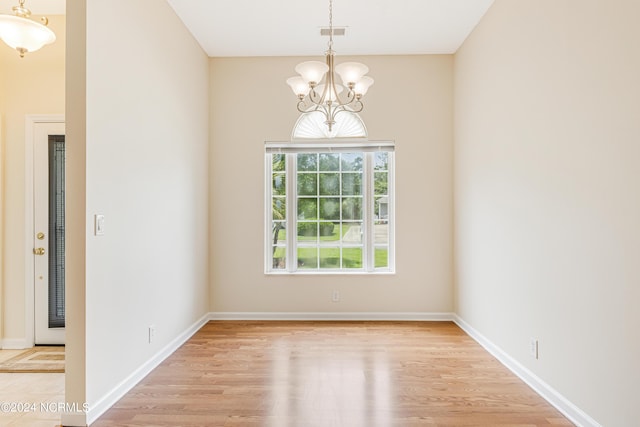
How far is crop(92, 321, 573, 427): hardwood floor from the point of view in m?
2.26

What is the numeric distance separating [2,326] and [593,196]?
4.70 m

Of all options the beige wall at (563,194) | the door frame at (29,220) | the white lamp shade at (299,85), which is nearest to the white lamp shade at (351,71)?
the white lamp shade at (299,85)

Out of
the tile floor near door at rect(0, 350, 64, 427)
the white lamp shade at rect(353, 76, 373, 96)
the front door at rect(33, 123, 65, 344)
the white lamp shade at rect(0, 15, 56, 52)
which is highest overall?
the white lamp shade at rect(0, 15, 56, 52)

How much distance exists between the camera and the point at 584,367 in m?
2.11

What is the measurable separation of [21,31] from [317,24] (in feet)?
7.75

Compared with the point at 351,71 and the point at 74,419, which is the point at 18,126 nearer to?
the point at 74,419

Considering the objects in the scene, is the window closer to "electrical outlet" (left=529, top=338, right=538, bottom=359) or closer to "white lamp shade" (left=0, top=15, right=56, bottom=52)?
"electrical outlet" (left=529, top=338, right=538, bottom=359)

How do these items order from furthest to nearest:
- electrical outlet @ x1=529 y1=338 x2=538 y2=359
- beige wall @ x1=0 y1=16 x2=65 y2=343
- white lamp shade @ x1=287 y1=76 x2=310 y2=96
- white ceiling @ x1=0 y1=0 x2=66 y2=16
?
1. beige wall @ x1=0 y1=16 x2=65 y2=343
2. white ceiling @ x1=0 y1=0 x2=66 y2=16
3. white lamp shade @ x1=287 y1=76 x2=310 y2=96
4. electrical outlet @ x1=529 y1=338 x2=538 y2=359

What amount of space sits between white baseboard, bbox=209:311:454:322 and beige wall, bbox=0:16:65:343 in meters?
1.83

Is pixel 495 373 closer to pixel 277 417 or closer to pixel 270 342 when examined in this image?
pixel 277 417

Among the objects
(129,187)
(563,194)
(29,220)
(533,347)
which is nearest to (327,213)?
(129,187)

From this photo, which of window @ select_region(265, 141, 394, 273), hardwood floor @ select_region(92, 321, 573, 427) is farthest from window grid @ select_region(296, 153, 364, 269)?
hardwood floor @ select_region(92, 321, 573, 427)

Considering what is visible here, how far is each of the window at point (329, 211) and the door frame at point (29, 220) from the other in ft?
7.37

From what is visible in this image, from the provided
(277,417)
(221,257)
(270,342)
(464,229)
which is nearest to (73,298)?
(277,417)
